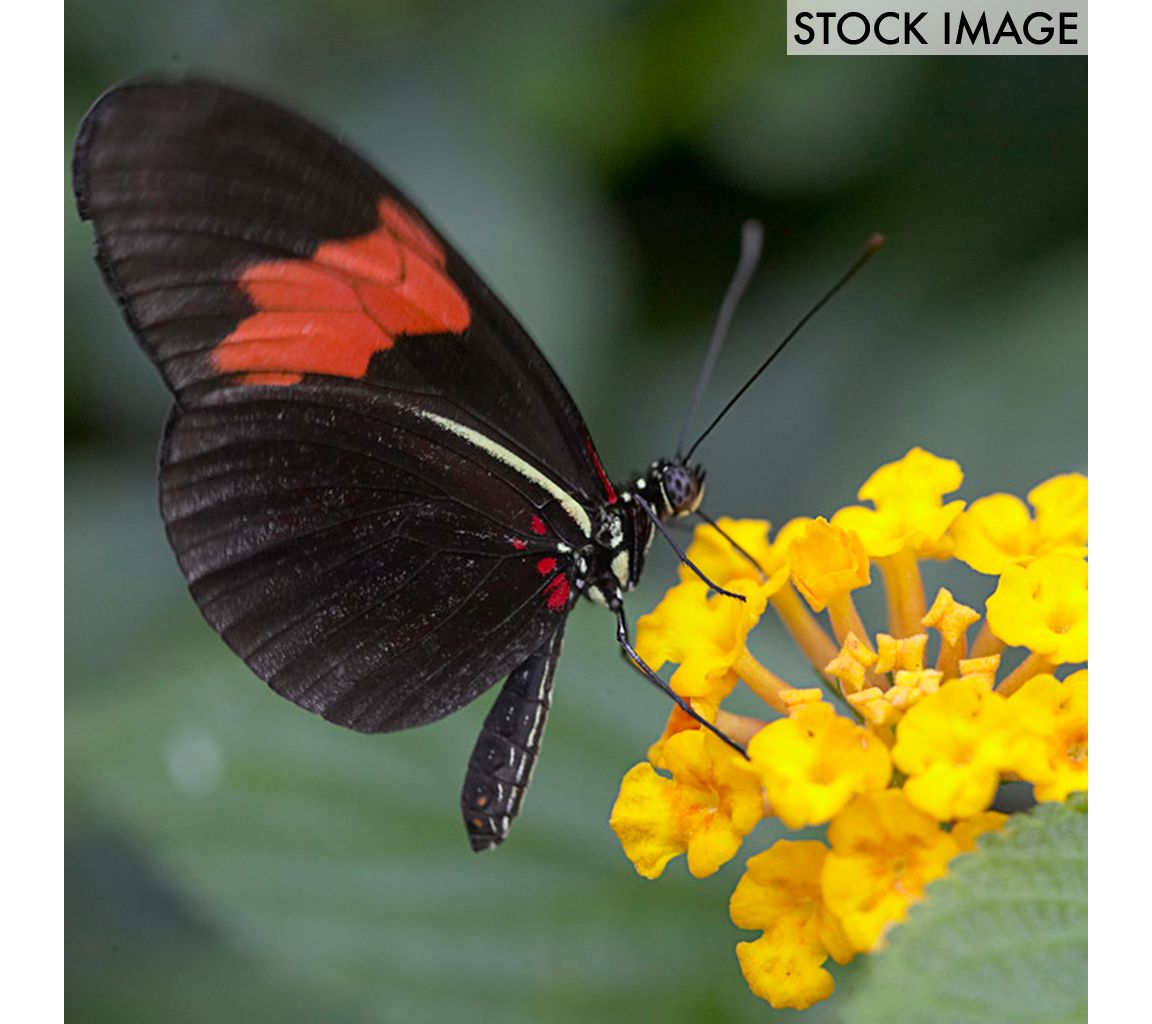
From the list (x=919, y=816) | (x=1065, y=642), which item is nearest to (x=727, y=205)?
(x=1065, y=642)

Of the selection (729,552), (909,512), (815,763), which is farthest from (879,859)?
(729,552)

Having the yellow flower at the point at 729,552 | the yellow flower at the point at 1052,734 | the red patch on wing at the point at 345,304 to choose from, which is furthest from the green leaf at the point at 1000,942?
the red patch on wing at the point at 345,304

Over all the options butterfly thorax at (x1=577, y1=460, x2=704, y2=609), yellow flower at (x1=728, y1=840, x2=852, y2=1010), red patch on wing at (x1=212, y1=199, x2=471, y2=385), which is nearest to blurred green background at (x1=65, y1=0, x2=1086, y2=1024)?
butterfly thorax at (x1=577, y1=460, x2=704, y2=609)

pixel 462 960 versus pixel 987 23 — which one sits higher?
pixel 987 23

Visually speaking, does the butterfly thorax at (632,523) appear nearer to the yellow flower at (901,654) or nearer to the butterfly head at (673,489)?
the butterfly head at (673,489)

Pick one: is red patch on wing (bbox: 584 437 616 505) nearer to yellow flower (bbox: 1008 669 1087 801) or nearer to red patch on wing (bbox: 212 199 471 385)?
red patch on wing (bbox: 212 199 471 385)

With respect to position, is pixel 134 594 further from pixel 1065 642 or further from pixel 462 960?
pixel 1065 642
